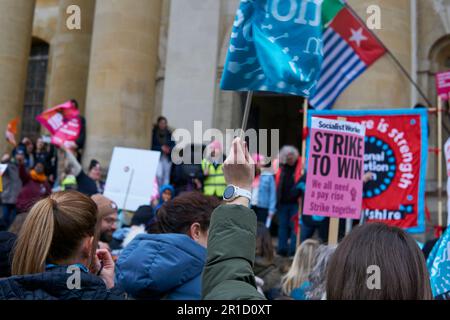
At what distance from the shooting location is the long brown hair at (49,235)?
2.27 metres

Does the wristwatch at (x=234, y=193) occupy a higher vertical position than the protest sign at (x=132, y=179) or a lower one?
lower

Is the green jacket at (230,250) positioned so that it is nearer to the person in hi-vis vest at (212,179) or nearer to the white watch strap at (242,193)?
the white watch strap at (242,193)

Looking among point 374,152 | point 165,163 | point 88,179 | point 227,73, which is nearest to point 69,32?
point 165,163

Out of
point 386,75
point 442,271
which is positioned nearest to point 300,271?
point 442,271

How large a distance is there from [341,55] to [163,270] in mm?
6788

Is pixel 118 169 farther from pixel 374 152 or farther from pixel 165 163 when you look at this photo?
pixel 374 152

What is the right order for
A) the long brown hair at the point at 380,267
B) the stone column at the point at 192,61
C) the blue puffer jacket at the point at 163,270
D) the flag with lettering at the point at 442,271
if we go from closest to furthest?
the long brown hair at the point at 380,267, the blue puffer jacket at the point at 163,270, the flag with lettering at the point at 442,271, the stone column at the point at 192,61

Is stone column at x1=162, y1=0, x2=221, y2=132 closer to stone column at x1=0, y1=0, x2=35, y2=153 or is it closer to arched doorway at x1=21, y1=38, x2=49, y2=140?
stone column at x1=0, y1=0, x2=35, y2=153

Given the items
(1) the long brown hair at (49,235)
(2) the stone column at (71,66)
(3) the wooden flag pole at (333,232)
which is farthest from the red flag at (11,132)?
(1) the long brown hair at (49,235)

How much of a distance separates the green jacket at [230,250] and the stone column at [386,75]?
8.70 metres

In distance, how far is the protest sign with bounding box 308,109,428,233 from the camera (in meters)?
8.35

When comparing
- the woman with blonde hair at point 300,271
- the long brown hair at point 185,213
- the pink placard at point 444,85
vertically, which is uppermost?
the pink placard at point 444,85

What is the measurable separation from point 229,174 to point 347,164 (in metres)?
5.01

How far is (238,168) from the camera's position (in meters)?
2.26
